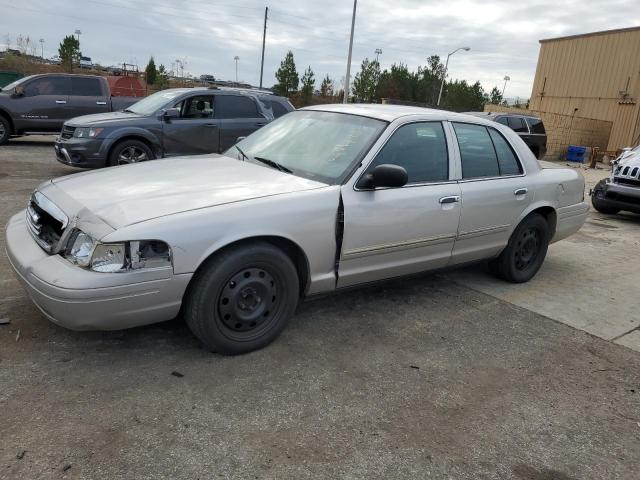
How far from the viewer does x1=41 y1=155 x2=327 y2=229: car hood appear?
2.96m

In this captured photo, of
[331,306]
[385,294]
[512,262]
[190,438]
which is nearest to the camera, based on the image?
[190,438]

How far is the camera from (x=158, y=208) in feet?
9.64

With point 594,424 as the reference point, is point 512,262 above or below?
above

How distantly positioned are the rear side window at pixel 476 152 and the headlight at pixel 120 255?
8.40ft

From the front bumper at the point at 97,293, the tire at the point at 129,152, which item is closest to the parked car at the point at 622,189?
the tire at the point at 129,152

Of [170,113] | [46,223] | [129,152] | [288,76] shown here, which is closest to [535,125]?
[170,113]

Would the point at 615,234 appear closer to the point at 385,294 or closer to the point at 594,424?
the point at 385,294

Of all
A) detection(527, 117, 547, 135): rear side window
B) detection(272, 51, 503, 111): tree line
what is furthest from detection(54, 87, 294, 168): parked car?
detection(272, 51, 503, 111): tree line

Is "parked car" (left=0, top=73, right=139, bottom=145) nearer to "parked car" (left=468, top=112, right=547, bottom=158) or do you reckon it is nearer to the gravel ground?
the gravel ground

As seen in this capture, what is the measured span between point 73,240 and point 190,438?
50.7 inches

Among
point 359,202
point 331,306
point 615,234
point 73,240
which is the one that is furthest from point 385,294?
point 615,234

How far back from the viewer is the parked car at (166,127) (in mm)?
8242

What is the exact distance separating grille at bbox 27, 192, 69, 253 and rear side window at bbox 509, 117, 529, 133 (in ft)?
49.0

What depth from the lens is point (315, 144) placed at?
3938 millimetres
